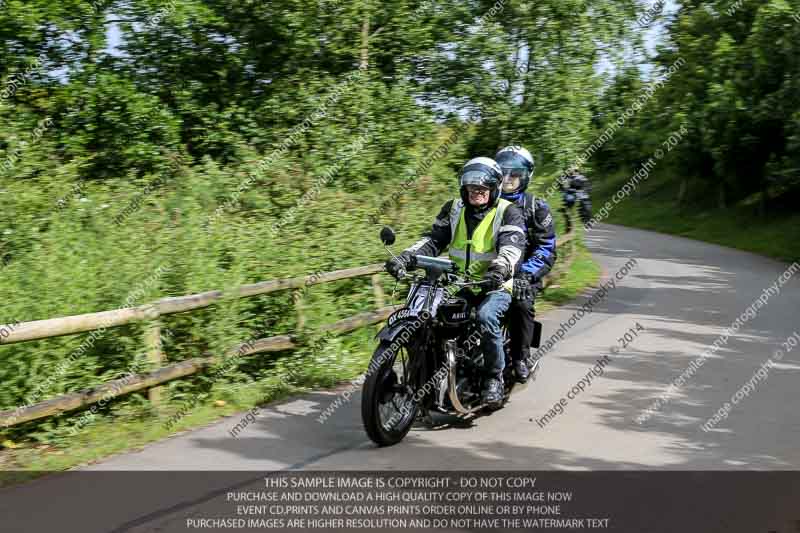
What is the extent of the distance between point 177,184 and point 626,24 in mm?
12863

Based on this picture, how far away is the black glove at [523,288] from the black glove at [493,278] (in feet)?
2.51

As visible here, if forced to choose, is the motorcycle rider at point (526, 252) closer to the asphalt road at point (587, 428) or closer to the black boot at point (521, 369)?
the black boot at point (521, 369)

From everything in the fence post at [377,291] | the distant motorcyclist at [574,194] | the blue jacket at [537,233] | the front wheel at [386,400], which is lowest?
the distant motorcyclist at [574,194]

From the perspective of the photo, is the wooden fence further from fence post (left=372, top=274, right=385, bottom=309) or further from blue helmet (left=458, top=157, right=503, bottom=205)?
blue helmet (left=458, top=157, right=503, bottom=205)

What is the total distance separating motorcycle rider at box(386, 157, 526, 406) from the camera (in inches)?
294

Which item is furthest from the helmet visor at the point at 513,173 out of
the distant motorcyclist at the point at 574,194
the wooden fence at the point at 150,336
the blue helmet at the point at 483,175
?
the distant motorcyclist at the point at 574,194

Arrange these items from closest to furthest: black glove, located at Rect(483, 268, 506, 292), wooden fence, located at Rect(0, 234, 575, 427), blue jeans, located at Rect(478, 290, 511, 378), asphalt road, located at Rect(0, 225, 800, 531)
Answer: wooden fence, located at Rect(0, 234, 575, 427)
asphalt road, located at Rect(0, 225, 800, 531)
black glove, located at Rect(483, 268, 506, 292)
blue jeans, located at Rect(478, 290, 511, 378)

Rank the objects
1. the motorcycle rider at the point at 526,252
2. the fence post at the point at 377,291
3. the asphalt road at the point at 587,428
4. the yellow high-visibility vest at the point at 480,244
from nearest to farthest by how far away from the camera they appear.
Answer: the asphalt road at the point at 587,428 < the yellow high-visibility vest at the point at 480,244 < the motorcycle rider at the point at 526,252 < the fence post at the point at 377,291

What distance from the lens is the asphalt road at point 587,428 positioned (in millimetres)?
6711

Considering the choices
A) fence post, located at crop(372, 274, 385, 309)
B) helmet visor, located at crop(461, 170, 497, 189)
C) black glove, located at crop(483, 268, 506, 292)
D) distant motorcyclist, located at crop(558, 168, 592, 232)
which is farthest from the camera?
distant motorcyclist, located at crop(558, 168, 592, 232)

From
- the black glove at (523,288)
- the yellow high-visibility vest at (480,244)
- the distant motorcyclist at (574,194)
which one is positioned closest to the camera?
the yellow high-visibility vest at (480,244)

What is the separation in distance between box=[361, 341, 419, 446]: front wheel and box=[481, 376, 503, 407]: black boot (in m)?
0.70

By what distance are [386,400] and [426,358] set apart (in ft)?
1.68

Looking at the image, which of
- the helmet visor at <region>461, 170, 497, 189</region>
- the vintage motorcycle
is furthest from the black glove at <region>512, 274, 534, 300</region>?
the helmet visor at <region>461, 170, 497, 189</region>
